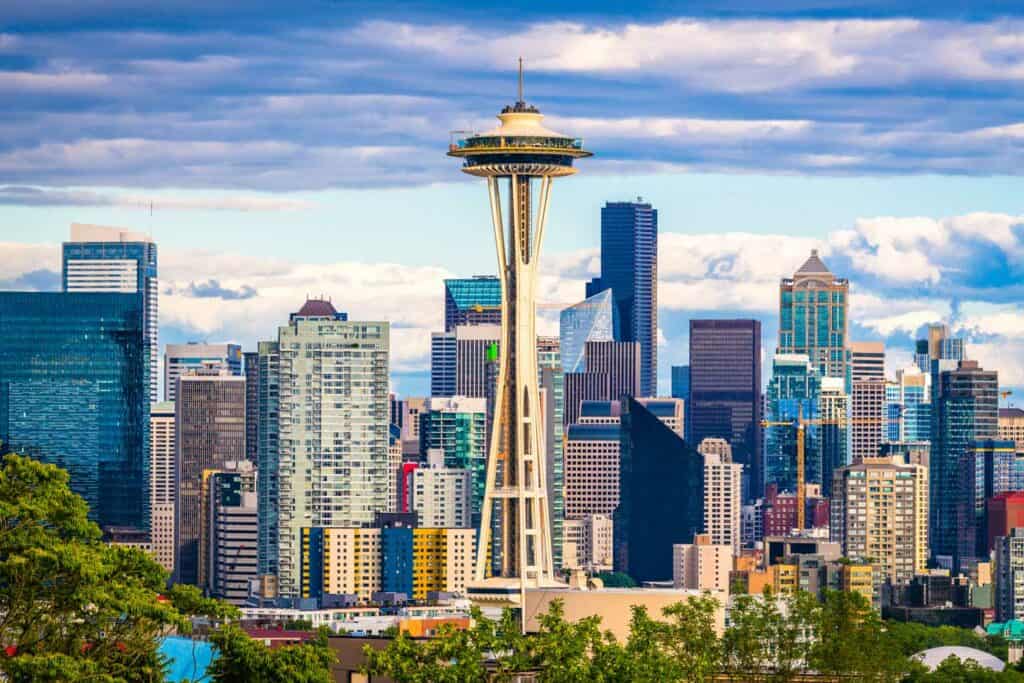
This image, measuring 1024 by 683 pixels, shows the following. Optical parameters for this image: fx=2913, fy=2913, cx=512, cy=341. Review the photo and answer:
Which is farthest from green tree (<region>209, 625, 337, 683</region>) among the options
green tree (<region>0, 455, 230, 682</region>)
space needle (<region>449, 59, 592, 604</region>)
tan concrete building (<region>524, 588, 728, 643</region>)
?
space needle (<region>449, 59, 592, 604</region>)

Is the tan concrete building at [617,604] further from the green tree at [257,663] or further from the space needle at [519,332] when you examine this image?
the space needle at [519,332]

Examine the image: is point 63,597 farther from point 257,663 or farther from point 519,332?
point 519,332

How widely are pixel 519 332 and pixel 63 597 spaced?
337 ft

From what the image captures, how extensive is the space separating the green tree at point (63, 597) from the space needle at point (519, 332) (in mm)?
97005

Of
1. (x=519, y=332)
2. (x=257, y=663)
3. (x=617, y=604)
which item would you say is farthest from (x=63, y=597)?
(x=519, y=332)

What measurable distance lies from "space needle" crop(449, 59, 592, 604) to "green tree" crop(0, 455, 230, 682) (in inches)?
3819

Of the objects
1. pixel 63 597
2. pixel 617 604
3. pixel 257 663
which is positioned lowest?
pixel 617 604

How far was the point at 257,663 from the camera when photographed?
186 feet

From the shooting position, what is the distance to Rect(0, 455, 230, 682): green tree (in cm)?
5072

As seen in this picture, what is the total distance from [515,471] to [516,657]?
330 feet

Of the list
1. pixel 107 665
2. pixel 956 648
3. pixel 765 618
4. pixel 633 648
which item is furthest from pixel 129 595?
pixel 956 648

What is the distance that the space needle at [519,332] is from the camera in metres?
151

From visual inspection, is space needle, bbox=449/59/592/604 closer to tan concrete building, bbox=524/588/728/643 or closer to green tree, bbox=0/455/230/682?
tan concrete building, bbox=524/588/728/643

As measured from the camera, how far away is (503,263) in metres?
152
